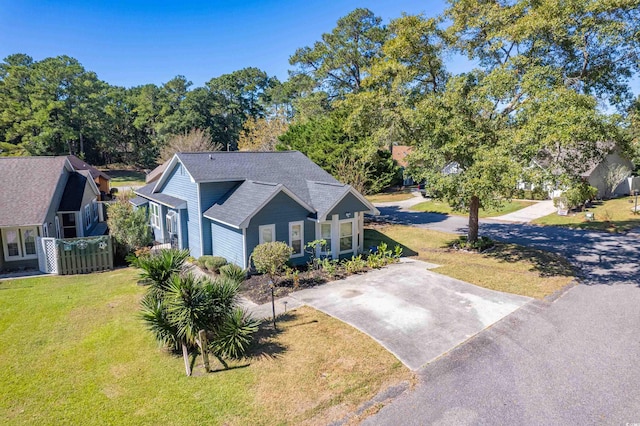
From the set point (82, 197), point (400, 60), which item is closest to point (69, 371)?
point (82, 197)

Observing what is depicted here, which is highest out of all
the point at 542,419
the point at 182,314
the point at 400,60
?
the point at 400,60

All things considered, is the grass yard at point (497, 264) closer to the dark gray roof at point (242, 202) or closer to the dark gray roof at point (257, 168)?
the dark gray roof at point (257, 168)

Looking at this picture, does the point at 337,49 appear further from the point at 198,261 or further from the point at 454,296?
the point at 454,296

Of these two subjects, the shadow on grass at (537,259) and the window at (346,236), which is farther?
the window at (346,236)

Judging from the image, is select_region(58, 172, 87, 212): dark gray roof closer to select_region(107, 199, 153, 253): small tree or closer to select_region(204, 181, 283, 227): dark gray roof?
select_region(107, 199, 153, 253): small tree

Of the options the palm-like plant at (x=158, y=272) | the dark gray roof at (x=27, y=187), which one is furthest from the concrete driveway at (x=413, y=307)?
the dark gray roof at (x=27, y=187)
